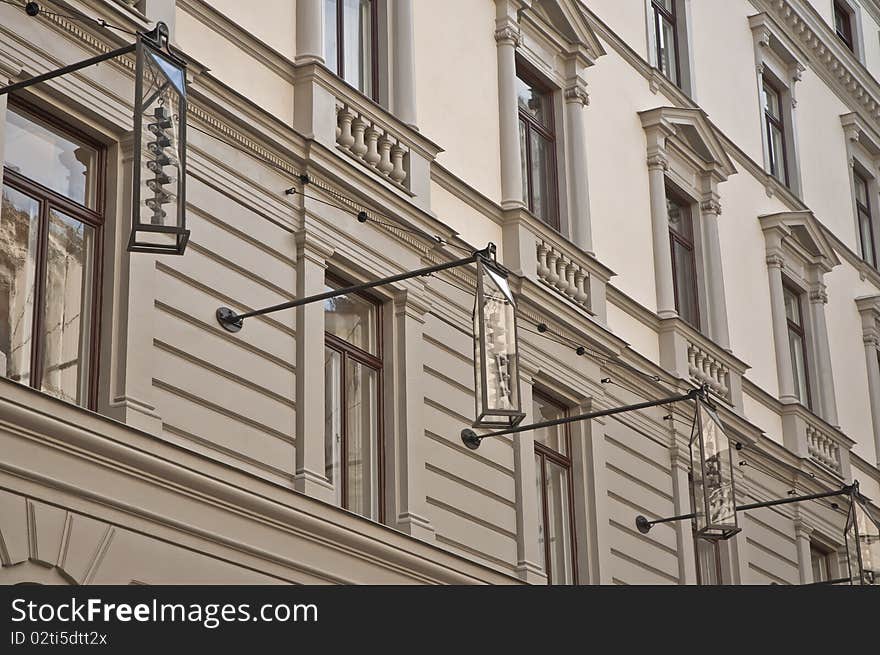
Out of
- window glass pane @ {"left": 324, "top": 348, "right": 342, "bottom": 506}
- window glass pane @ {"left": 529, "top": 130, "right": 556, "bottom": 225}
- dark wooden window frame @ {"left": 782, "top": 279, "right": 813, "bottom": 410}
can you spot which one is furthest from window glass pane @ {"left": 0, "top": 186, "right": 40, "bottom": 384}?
dark wooden window frame @ {"left": 782, "top": 279, "right": 813, "bottom": 410}

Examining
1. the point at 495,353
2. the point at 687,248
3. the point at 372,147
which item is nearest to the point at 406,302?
the point at 372,147

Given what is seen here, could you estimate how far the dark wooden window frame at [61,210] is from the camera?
36.5 feet

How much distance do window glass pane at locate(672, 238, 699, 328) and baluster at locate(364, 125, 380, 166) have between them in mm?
6501

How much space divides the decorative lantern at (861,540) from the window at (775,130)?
7.47 m

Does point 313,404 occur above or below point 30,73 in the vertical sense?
below

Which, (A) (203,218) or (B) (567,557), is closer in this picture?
(A) (203,218)

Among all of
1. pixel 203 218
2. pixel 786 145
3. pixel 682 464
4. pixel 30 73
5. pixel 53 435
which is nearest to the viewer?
pixel 53 435

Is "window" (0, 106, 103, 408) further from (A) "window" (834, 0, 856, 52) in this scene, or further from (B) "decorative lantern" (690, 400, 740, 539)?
(A) "window" (834, 0, 856, 52)

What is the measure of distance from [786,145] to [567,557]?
10567 millimetres

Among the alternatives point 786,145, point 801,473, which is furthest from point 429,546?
point 786,145

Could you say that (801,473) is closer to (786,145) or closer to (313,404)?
(786,145)

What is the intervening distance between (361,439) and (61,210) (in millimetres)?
3611

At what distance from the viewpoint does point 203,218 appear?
12523 millimetres

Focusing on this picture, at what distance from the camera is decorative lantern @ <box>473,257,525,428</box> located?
12.2 metres
